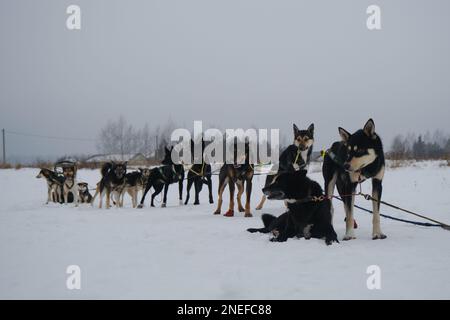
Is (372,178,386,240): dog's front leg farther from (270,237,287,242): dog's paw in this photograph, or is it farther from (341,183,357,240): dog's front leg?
(270,237,287,242): dog's paw

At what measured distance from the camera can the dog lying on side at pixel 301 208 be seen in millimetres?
4684

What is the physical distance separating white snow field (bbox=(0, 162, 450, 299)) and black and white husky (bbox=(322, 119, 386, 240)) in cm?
43

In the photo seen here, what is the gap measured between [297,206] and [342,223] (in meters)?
1.98

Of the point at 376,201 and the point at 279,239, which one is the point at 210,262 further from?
the point at 376,201

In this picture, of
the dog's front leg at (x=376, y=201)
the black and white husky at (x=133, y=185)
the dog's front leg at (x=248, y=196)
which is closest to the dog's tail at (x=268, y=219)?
the dog's front leg at (x=376, y=201)

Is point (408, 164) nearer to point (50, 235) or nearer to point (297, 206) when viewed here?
point (297, 206)

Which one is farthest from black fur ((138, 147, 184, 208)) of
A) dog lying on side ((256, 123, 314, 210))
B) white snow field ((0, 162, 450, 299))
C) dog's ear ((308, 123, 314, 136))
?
dog's ear ((308, 123, 314, 136))

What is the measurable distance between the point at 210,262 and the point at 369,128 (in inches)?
104

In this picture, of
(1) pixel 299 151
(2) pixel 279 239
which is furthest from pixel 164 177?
(2) pixel 279 239

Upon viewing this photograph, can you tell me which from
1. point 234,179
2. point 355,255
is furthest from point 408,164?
point 355,255

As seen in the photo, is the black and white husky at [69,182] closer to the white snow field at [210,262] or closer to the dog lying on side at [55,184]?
the dog lying on side at [55,184]

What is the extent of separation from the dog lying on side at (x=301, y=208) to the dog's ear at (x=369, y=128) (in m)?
1.02

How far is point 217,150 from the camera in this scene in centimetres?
1088

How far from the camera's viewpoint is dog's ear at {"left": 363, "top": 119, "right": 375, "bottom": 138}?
4.30 meters
